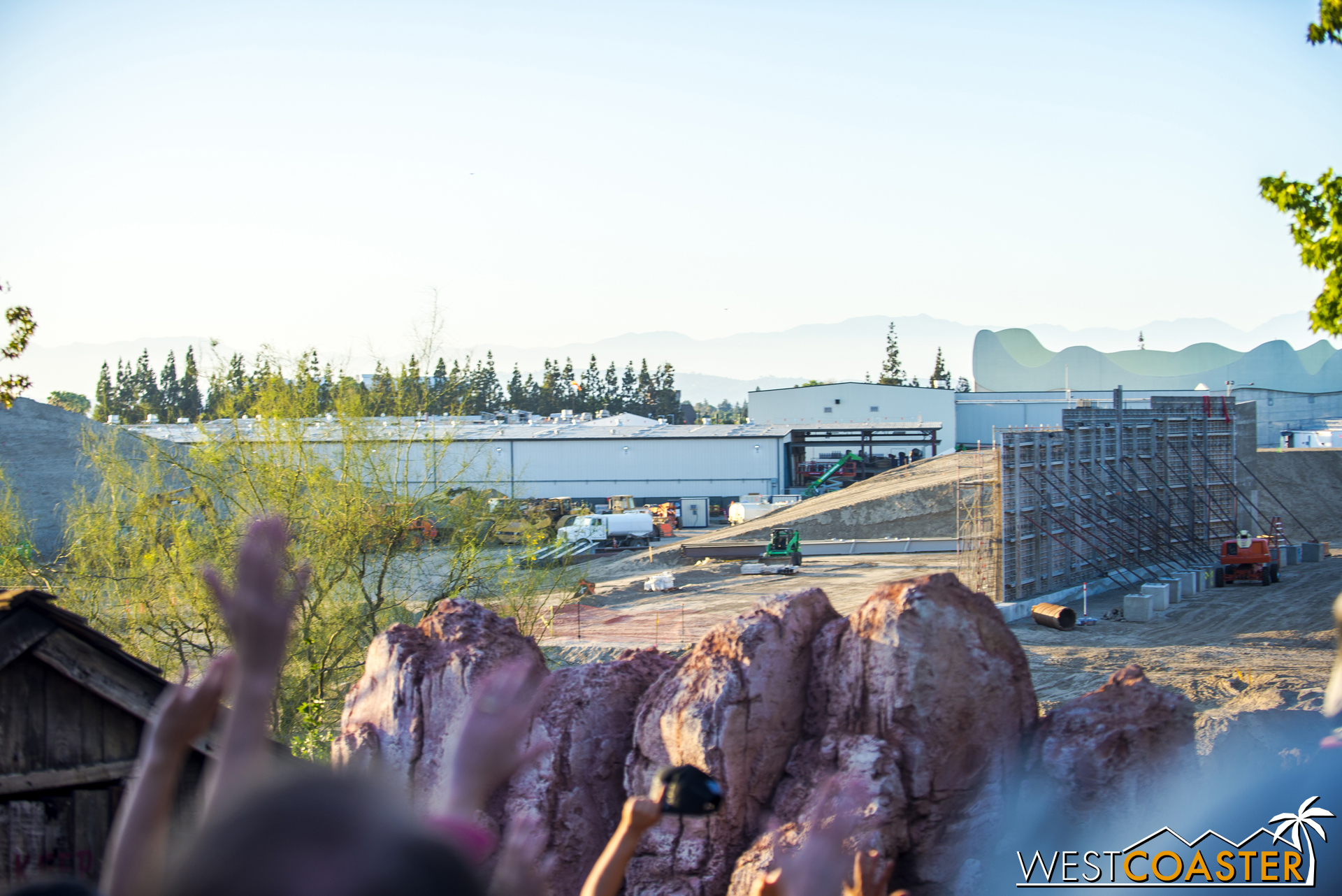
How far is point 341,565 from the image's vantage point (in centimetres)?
1453

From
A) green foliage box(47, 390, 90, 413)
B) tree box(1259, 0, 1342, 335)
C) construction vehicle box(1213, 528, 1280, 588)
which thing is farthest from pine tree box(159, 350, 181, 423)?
tree box(1259, 0, 1342, 335)

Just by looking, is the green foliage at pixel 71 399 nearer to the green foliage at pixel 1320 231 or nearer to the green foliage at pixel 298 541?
the green foliage at pixel 298 541

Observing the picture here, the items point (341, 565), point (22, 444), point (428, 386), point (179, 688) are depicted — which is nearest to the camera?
point (179, 688)

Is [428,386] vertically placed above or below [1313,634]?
above

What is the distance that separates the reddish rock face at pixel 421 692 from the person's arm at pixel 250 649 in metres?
5.70

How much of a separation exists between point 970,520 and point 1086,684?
10.0 m

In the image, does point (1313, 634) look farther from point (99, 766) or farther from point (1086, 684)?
point (99, 766)

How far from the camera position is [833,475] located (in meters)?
58.7

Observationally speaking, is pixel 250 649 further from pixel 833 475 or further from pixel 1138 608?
pixel 833 475

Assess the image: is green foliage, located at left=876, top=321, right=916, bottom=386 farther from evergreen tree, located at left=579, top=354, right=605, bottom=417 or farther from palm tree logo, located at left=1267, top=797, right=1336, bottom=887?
palm tree logo, located at left=1267, top=797, right=1336, bottom=887

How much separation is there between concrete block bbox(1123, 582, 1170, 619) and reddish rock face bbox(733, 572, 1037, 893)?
21159 millimetres

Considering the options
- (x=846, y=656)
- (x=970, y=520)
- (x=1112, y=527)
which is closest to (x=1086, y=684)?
(x=970, y=520)

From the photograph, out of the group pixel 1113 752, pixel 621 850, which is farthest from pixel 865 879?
pixel 1113 752

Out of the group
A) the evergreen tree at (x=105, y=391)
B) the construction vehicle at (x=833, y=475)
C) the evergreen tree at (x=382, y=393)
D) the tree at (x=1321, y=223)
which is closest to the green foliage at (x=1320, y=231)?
the tree at (x=1321, y=223)
